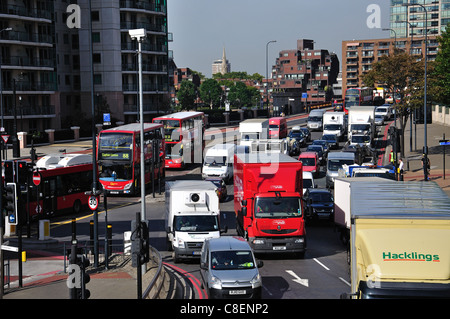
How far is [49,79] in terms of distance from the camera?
77562 millimetres

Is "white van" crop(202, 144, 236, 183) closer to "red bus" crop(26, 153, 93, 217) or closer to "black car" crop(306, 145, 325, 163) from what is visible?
"red bus" crop(26, 153, 93, 217)

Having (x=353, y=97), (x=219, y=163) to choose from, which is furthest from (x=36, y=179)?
(x=353, y=97)

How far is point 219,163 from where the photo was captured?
4638cm

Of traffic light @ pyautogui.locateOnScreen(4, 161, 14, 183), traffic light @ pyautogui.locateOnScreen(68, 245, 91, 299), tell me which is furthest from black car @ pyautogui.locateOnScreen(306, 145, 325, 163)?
traffic light @ pyautogui.locateOnScreen(68, 245, 91, 299)

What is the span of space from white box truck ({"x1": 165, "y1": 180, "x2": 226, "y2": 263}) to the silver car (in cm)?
339

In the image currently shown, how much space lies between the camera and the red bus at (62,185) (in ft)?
117

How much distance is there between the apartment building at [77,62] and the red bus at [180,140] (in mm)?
25100

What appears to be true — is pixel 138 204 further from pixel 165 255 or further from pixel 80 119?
pixel 80 119

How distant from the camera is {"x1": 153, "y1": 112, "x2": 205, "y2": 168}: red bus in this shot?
53.3 meters

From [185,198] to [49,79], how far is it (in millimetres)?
56061

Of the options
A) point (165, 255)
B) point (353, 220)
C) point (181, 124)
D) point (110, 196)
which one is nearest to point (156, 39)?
point (181, 124)

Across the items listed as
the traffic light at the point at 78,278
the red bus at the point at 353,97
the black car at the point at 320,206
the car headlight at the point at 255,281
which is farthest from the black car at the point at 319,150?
the traffic light at the point at 78,278

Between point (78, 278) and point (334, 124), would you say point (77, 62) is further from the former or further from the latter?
point (78, 278)
